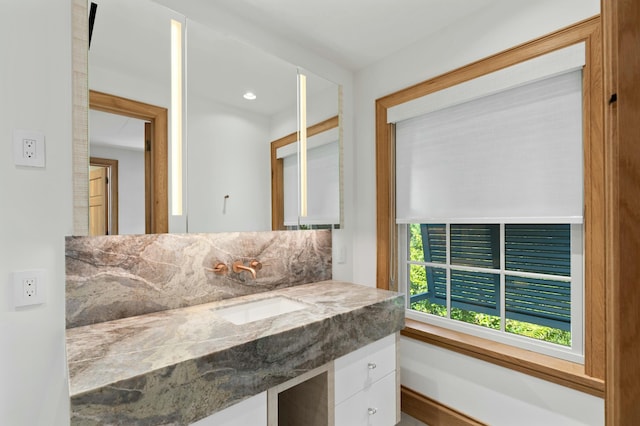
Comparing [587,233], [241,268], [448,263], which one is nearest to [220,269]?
[241,268]

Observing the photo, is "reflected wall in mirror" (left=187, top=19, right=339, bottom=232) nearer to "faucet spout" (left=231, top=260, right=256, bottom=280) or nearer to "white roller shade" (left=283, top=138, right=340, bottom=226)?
"white roller shade" (left=283, top=138, right=340, bottom=226)

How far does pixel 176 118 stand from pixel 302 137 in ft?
2.64

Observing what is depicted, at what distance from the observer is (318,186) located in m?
2.23

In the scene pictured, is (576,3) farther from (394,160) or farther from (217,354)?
(217,354)

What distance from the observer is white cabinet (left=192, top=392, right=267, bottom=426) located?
1.09 metres

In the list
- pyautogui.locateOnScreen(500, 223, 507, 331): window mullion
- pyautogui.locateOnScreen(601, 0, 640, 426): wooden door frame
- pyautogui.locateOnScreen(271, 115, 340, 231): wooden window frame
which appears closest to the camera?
pyautogui.locateOnScreen(601, 0, 640, 426): wooden door frame

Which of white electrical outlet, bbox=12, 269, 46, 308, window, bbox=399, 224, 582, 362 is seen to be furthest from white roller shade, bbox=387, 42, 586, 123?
white electrical outlet, bbox=12, 269, 46, 308

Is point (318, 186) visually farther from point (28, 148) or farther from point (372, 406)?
point (28, 148)

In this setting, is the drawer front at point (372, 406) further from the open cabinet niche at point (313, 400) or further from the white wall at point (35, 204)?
the white wall at point (35, 204)

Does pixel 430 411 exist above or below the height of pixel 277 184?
below

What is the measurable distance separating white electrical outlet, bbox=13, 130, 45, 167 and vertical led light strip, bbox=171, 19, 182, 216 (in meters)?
0.48

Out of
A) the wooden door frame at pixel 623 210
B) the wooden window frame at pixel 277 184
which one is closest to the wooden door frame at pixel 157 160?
the wooden window frame at pixel 277 184

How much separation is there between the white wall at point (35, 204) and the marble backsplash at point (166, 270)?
75mm

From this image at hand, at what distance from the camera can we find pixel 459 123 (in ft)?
6.45
